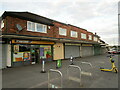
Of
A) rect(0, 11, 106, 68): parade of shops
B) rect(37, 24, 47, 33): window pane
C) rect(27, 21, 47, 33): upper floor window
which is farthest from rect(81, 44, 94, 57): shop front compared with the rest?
rect(27, 21, 47, 33): upper floor window

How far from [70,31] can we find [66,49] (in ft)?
13.3

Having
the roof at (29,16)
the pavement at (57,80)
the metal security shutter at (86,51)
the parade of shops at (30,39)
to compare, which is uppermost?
the roof at (29,16)

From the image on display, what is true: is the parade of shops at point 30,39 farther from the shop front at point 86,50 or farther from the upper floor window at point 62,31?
the shop front at point 86,50

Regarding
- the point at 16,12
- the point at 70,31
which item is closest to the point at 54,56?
the point at 70,31

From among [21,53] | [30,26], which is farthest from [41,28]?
[21,53]

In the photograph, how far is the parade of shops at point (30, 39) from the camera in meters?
8.34

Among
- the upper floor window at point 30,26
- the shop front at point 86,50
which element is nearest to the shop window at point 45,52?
the upper floor window at point 30,26

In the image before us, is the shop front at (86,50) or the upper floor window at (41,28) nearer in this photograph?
the upper floor window at (41,28)

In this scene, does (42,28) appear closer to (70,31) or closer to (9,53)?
(9,53)

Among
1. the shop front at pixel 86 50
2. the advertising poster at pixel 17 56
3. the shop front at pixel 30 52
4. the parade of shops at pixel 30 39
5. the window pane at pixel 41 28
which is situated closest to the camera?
the parade of shops at pixel 30 39

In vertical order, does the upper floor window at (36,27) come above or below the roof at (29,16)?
below

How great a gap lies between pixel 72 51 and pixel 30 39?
9.16 metres

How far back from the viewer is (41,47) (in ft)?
36.1

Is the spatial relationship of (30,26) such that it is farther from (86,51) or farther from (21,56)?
(86,51)
